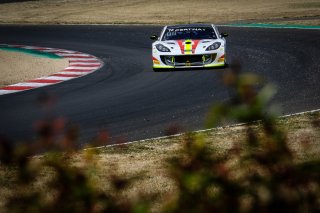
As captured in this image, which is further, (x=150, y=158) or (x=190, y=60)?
(x=190, y=60)

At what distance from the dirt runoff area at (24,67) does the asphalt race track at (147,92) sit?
1.27 metres

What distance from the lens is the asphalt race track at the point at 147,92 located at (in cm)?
891

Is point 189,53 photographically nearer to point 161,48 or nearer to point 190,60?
point 190,60

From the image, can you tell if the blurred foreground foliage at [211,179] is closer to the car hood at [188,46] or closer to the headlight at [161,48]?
the car hood at [188,46]

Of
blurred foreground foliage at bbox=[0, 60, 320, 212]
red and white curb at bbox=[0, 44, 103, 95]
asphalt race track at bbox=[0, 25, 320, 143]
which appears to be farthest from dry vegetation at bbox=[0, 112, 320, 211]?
red and white curb at bbox=[0, 44, 103, 95]

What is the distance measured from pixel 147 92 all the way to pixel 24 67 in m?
5.83

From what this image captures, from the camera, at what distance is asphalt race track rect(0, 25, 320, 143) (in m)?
8.91

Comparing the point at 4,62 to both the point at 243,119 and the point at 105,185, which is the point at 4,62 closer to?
the point at 105,185

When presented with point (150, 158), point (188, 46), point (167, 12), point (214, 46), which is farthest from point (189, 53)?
point (167, 12)

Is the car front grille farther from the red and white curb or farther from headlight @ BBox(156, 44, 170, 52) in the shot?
the red and white curb

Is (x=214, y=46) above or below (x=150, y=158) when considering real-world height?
below

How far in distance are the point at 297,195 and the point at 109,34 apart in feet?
83.7

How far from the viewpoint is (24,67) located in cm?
1639

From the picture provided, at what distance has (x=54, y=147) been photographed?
1838 millimetres
